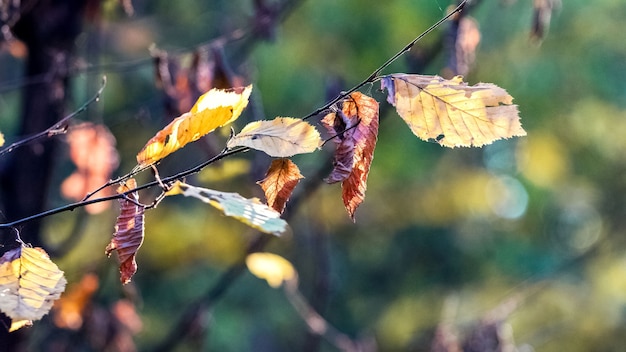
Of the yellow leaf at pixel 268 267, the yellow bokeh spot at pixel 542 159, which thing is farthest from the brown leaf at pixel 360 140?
the yellow bokeh spot at pixel 542 159

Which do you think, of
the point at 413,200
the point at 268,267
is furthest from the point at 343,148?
the point at 413,200

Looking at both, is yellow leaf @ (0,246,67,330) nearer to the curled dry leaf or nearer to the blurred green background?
the curled dry leaf

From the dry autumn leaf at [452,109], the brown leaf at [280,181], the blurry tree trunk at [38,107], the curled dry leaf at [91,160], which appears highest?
the blurry tree trunk at [38,107]

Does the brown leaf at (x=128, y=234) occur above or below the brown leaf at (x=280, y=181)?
above

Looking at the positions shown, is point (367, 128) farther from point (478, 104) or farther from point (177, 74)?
point (177, 74)

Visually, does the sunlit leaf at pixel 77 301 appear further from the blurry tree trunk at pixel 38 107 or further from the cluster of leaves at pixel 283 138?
the cluster of leaves at pixel 283 138

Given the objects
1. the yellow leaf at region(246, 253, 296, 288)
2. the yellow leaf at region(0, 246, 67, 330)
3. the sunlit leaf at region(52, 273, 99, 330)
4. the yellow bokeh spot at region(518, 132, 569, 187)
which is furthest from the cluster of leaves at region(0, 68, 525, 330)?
the yellow bokeh spot at region(518, 132, 569, 187)
